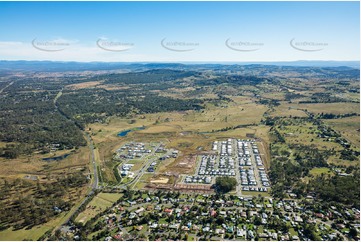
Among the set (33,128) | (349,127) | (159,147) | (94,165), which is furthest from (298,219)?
(33,128)

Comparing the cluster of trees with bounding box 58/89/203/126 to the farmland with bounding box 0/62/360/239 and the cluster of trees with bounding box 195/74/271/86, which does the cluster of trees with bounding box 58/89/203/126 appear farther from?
the cluster of trees with bounding box 195/74/271/86

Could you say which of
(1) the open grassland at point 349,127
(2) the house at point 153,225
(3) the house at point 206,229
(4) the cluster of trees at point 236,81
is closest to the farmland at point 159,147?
(1) the open grassland at point 349,127

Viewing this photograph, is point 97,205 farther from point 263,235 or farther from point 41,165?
point 263,235

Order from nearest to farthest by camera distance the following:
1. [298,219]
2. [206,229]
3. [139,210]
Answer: [206,229] → [298,219] → [139,210]

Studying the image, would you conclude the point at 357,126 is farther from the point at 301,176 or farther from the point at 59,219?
the point at 59,219

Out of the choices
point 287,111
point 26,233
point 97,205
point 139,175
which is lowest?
point 26,233

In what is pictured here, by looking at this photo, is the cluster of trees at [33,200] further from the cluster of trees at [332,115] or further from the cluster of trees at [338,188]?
the cluster of trees at [332,115]

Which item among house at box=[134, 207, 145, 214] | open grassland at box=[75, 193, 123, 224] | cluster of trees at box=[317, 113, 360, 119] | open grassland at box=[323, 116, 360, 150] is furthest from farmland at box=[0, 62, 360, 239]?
house at box=[134, 207, 145, 214]

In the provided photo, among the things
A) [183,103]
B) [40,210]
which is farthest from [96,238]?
[183,103]
